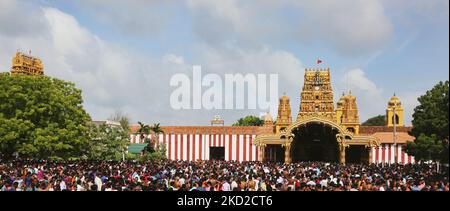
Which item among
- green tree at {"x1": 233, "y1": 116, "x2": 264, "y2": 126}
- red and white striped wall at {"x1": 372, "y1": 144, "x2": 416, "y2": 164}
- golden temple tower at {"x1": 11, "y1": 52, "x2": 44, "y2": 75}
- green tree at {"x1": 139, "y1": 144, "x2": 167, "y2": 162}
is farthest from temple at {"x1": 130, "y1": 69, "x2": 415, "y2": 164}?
green tree at {"x1": 233, "y1": 116, "x2": 264, "y2": 126}

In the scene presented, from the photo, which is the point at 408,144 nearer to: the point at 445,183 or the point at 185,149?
the point at 185,149

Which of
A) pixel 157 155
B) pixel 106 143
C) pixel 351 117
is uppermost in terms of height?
pixel 351 117

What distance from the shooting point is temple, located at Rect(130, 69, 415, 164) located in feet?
145

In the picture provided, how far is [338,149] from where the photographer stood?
46.3 metres

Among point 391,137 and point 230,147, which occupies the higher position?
point 391,137

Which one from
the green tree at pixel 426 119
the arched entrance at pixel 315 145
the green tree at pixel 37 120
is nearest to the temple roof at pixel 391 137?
the arched entrance at pixel 315 145

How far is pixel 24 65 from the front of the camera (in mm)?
38250

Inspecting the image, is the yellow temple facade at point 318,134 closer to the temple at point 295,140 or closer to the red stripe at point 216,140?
the temple at point 295,140

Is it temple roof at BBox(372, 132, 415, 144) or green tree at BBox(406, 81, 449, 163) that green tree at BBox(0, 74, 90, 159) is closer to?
green tree at BBox(406, 81, 449, 163)

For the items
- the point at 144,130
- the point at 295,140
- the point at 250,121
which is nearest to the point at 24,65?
the point at 144,130

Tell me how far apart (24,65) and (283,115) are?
22.5 meters

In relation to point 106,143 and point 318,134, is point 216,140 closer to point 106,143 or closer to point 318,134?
point 318,134
